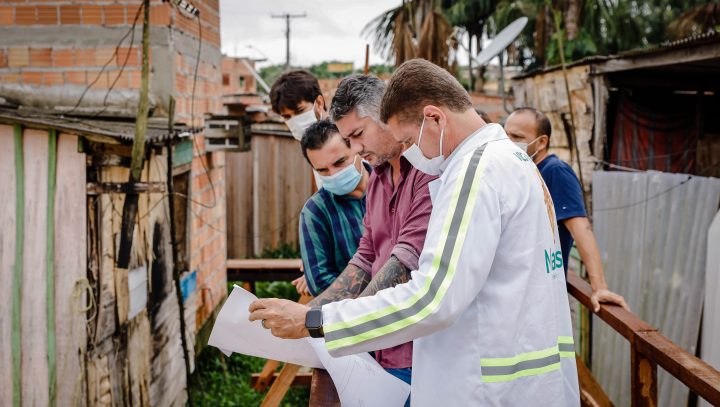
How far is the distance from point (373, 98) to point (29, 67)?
3.19 metres

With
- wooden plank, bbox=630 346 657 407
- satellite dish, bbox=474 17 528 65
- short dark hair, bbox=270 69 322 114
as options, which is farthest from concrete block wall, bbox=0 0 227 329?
satellite dish, bbox=474 17 528 65

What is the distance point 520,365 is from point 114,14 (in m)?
3.96

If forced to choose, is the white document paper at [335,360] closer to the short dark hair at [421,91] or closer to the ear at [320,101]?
the short dark hair at [421,91]

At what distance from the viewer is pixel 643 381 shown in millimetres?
2492

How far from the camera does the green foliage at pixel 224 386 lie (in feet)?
18.2

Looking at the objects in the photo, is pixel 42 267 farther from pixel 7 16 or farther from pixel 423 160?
pixel 423 160

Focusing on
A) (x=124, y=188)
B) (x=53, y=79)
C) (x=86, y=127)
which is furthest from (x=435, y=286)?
(x=53, y=79)

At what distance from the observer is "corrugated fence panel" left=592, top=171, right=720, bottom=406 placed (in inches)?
199

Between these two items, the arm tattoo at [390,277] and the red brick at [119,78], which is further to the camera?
the red brick at [119,78]

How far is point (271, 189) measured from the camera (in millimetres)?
10820

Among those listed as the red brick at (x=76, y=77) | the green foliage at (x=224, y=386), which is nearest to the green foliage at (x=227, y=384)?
the green foliage at (x=224, y=386)

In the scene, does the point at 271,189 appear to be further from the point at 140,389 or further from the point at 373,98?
the point at 373,98

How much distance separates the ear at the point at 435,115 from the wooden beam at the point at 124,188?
206 centimetres

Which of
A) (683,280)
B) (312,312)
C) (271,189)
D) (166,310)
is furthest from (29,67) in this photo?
(271,189)
